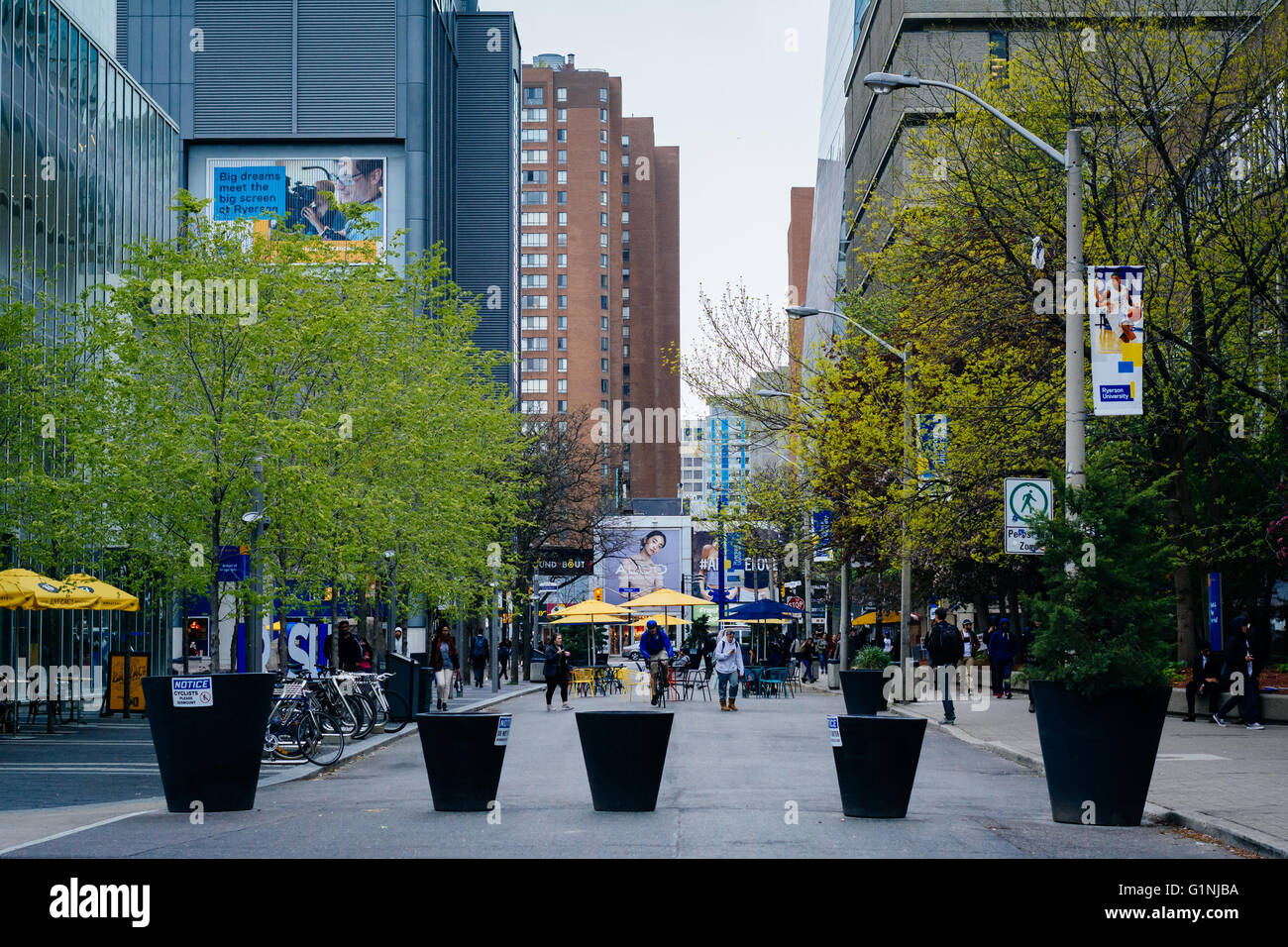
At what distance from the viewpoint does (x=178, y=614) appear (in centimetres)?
5150

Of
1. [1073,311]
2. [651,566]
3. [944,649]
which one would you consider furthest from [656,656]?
[651,566]

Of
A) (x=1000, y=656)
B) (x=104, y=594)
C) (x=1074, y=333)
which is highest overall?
(x=1074, y=333)

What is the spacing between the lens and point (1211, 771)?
56.3 feet

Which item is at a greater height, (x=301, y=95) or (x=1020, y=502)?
(x=301, y=95)

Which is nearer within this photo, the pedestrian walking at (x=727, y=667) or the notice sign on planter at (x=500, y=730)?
the notice sign on planter at (x=500, y=730)

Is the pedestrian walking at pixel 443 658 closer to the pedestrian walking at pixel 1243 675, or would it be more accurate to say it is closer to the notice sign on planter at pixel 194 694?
the pedestrian walking at pixel 1243 675

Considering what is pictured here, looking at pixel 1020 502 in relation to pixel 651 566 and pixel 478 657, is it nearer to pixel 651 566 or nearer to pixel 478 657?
pixel 478 657

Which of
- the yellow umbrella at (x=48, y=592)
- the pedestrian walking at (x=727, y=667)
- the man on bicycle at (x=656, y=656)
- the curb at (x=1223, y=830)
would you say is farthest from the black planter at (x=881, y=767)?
the man on bicycle at (x=656, y=656)

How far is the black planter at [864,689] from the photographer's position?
2759 cm

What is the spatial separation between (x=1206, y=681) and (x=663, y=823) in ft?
52.9

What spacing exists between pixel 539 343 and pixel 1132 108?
459 ft

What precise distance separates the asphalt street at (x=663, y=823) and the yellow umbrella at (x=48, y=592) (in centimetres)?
761
